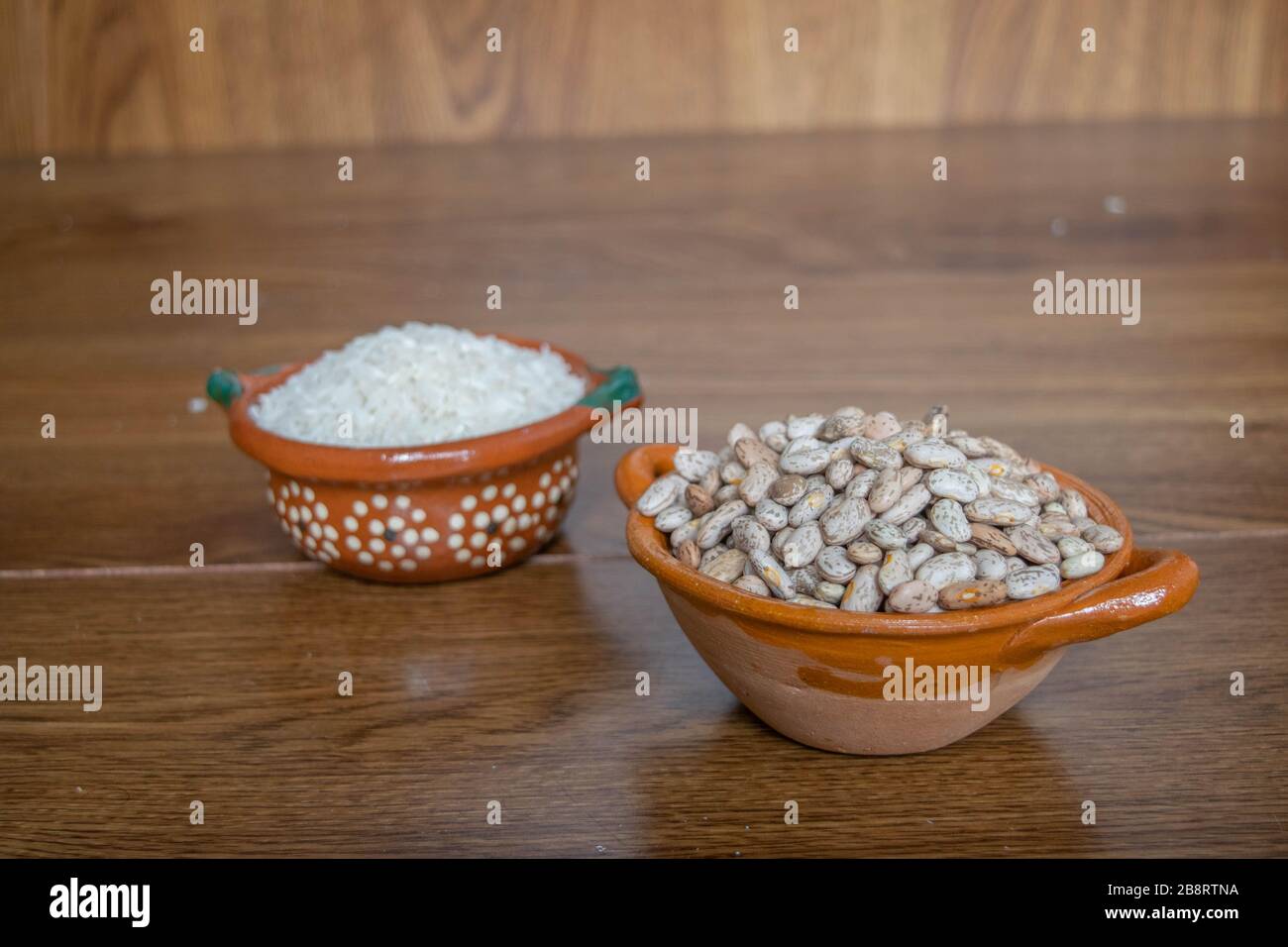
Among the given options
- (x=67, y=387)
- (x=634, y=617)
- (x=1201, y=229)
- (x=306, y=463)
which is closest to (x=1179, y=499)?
(x=634, y=617)

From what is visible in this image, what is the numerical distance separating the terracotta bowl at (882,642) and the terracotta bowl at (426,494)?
196 mm

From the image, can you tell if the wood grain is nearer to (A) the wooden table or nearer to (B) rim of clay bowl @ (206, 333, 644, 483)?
(A) the wooden table

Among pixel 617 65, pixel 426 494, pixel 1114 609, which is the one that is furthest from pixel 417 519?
pixel 617 65

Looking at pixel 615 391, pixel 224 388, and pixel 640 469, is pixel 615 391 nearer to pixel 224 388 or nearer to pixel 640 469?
pixel 640 469

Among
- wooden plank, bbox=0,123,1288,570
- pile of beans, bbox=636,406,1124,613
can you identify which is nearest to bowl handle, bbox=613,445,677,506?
pile of beans, bbox=636,406,1124,613

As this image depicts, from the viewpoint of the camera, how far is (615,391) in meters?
0.99

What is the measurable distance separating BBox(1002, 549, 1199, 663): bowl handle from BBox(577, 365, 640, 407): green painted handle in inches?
16.0

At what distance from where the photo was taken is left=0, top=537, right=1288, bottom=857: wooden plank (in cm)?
68

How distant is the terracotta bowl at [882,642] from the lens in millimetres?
647

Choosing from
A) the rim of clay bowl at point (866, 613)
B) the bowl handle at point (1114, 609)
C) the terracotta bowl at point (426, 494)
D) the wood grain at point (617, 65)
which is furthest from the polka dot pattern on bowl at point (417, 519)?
the wood grain at point (617, 65)

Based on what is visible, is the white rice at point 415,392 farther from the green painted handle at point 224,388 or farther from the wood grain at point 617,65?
the wood grain at point 617,65

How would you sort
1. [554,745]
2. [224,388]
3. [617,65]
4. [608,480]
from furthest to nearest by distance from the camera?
[617,65] → [608,480] → [224,388] → [554,745]

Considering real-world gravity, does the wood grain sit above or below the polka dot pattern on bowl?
above

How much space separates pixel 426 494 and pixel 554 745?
236mm
